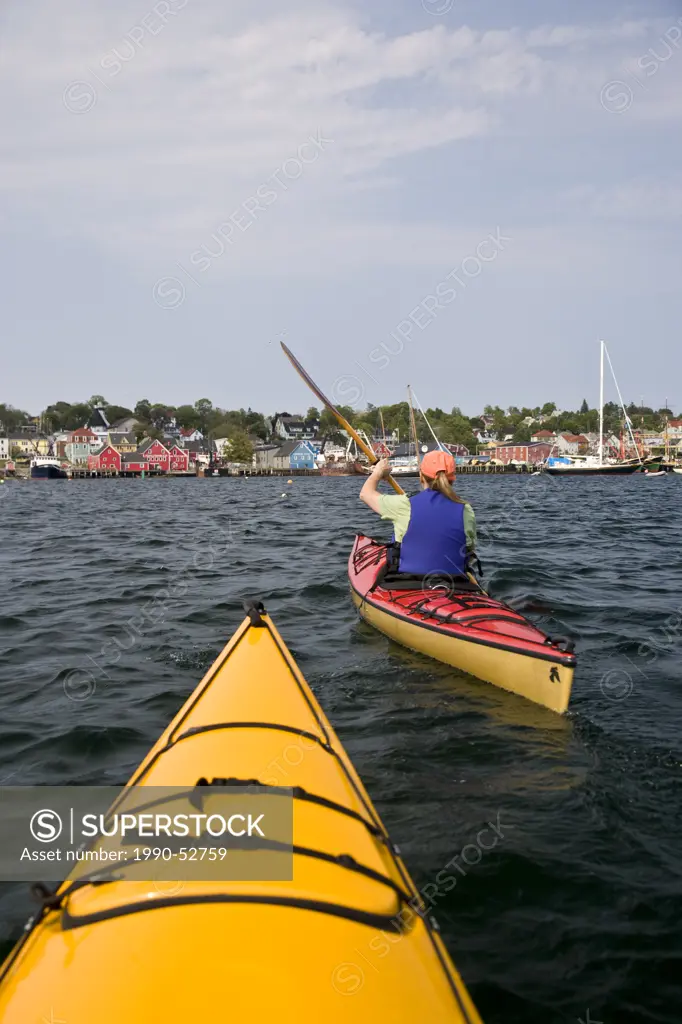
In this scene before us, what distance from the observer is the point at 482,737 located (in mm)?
5227

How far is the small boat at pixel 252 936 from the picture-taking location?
193 centimetres

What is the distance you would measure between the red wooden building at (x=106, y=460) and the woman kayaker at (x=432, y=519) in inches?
4076

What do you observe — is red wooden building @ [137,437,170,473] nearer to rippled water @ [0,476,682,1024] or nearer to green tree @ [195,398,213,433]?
green tree @ [195,398,213,433]

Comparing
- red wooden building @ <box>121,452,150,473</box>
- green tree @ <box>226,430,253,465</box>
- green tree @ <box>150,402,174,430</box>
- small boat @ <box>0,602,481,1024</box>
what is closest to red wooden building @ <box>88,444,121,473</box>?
red wooden building @ <box>121,452,150,473</box>

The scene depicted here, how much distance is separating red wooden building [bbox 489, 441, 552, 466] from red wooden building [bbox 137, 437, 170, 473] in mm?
58591

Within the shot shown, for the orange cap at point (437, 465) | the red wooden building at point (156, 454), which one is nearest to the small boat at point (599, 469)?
the red wooden building at point (156, 454)

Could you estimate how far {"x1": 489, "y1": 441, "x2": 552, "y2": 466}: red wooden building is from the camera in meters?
117

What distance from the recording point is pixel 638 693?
6.09m

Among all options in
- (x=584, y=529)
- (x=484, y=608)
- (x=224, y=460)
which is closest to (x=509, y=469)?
(x=224, y=460)

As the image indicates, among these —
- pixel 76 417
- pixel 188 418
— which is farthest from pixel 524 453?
pixel 76 417

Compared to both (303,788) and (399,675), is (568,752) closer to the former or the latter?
(399,675)

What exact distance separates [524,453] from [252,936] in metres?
123

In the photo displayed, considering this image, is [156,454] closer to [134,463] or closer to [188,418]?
[134,463]

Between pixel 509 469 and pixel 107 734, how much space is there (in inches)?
4535
